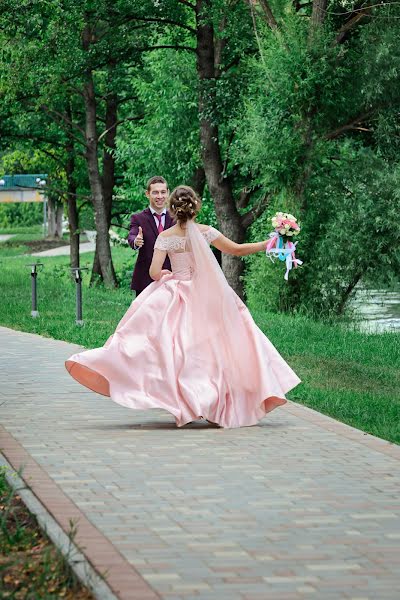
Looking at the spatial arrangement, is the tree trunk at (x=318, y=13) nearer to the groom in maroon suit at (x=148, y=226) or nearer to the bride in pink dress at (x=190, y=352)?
the groom in maroon suit at (x=148, y=226)

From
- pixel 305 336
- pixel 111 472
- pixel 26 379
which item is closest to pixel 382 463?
pixel 111 472

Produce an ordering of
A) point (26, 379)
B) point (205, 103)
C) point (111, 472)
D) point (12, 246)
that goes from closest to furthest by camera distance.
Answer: point (111, 472) → point (26, 379) → point (205, 103) → point (12, 246)

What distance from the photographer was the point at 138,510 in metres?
7.48

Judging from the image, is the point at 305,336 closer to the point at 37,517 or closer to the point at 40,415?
the point at 40,415

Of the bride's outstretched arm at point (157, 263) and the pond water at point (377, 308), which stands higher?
the bride's outstretched arm at point (157, 263)

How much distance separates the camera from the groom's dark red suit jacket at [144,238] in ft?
43.9

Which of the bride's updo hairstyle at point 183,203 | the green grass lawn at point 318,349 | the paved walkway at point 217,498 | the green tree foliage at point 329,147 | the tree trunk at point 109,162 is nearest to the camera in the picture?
the paved walkway at point 217,498

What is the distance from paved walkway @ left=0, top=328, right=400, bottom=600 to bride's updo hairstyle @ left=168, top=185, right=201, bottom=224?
162 centimetres

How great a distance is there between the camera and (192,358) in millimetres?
10625

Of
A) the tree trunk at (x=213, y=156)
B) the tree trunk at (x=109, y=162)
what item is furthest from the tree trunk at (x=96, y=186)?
the tree trunk at (x=213, y=156)

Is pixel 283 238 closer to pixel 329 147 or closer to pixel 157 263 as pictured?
pixel 157 263

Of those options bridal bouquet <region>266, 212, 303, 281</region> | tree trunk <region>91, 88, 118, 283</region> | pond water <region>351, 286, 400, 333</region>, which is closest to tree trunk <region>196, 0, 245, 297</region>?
pond water <region>351, 286, 400, 333</region>

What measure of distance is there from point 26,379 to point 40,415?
2493 mm

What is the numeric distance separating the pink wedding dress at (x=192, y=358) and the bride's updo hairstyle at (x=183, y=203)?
137 millimetres
